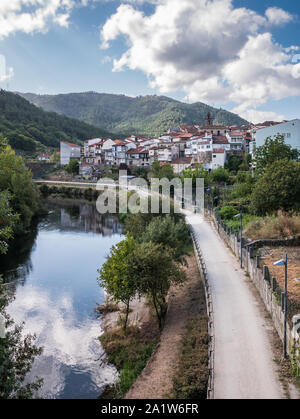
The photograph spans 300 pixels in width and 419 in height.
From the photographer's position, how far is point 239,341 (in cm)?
1305

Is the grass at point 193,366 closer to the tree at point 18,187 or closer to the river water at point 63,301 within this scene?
the river water at point 63,301

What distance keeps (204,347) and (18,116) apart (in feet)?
465

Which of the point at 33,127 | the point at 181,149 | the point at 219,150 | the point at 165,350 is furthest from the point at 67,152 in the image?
the point at 165,350

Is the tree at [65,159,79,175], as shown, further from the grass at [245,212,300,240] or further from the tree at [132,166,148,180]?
the grass at [245,212,300,240]

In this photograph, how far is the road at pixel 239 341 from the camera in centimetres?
1034

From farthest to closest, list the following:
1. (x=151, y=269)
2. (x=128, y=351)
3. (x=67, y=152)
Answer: (x=67, y=152) < (x=151, y=269) < (x=128, y=351)

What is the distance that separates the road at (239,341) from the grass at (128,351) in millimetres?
3608

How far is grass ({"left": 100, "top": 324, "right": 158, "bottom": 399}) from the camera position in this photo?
13.6 metres

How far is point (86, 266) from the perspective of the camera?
2861cm

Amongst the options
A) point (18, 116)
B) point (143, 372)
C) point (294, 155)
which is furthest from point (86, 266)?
point (18, 116)

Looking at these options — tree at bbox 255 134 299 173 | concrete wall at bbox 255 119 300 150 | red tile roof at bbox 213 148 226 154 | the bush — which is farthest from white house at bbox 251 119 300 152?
the bush

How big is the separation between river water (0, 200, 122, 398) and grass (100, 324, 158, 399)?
449 millimetres

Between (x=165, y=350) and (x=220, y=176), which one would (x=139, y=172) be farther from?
(x=165, y=350)

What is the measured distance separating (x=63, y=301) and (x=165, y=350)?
9.42 m
